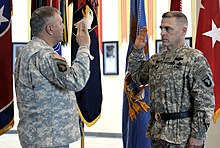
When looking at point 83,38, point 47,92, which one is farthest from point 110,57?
point 47,92

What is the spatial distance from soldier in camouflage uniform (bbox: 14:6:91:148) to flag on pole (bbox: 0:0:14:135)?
1.03 m

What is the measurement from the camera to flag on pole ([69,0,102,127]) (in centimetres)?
340

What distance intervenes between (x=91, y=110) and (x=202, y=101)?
163 centimetres

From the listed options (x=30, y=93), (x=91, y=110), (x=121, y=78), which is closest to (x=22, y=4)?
(x=121, y=78)

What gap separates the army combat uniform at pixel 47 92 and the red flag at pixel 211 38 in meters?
1.28

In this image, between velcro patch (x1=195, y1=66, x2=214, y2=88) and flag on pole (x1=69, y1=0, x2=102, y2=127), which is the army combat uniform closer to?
velcro patch (x1=195, y1=66, x2=214, y2=88)

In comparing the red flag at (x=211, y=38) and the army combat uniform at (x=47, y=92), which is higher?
the red flag at (x=211, y=38)

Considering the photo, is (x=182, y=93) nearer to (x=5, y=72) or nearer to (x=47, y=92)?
(x=47, y=92)

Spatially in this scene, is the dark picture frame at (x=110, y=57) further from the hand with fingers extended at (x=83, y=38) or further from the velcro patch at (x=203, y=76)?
the velcro patch at (x=203, y=76)

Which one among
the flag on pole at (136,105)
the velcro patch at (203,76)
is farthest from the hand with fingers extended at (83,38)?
the flag on pole at (136,105)

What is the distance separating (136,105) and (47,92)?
1358 mm

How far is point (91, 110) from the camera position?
11.5ft

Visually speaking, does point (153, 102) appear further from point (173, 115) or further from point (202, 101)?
point (202, 101)

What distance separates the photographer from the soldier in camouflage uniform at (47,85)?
1.96 metres
